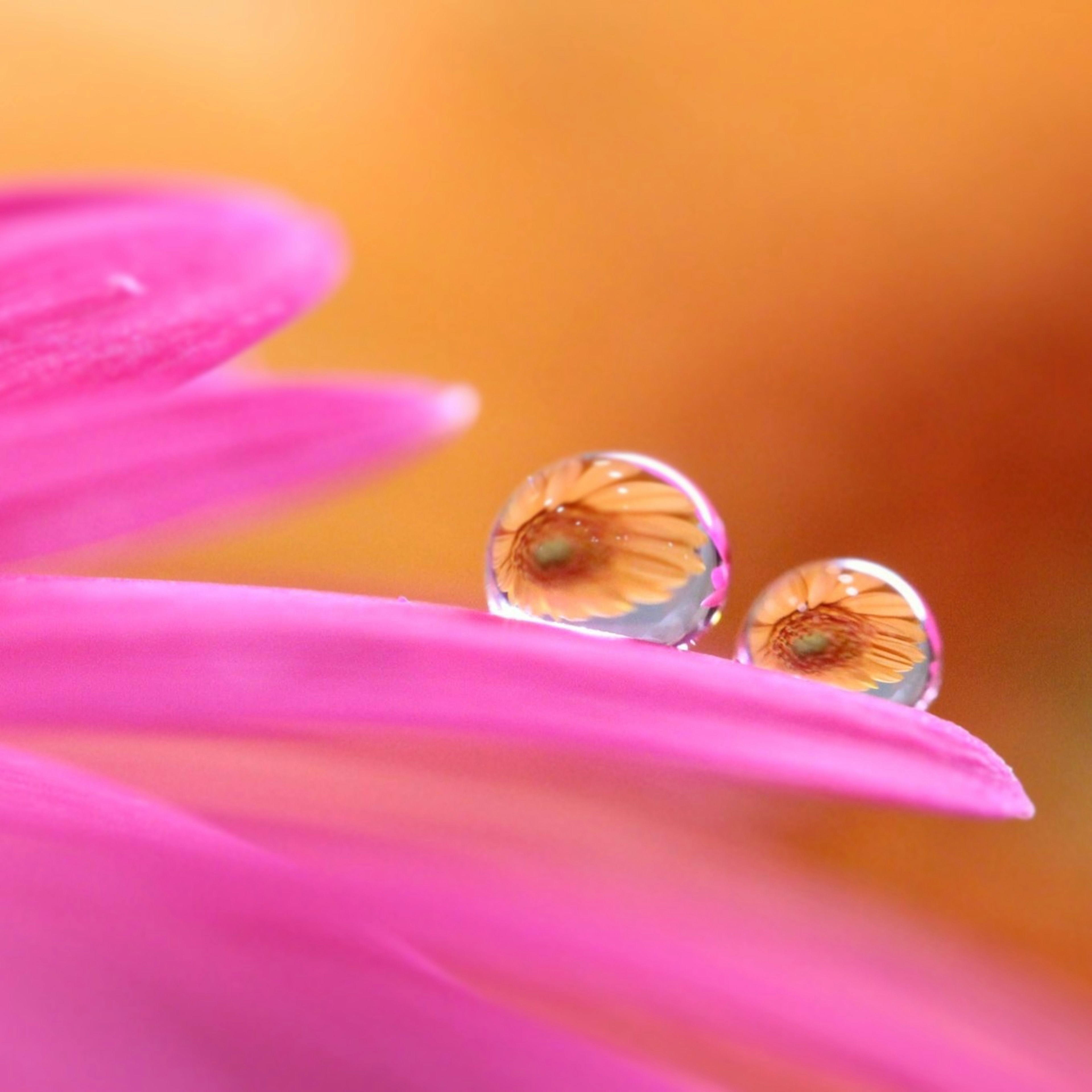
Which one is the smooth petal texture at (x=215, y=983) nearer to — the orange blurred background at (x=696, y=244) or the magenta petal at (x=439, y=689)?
the magenta petal at (x=439, y=689)

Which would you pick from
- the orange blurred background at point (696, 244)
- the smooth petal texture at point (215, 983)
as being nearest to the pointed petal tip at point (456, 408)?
the smooth petal texture at point (215, 983)

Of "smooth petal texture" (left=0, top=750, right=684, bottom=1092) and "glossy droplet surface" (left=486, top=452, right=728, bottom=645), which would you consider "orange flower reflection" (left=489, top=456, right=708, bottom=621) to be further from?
"smooth petal texture" (left=0, top=750, right=684, bottom=1092)

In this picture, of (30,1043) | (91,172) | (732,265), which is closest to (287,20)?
(91,172)

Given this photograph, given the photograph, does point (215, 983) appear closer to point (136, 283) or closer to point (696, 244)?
point (136, 283)

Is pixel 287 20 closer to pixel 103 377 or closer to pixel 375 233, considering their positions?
pixel 375 233

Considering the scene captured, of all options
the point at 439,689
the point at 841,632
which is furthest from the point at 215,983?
the point at 841,632
